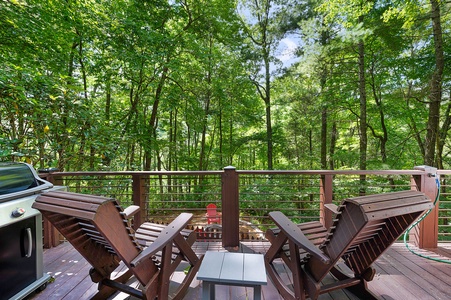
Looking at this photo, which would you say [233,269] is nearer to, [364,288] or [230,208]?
[364,288]

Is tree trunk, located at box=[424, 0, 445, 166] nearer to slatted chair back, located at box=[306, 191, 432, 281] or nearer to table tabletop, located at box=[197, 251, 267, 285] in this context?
slatted chair back, located at box=[306, 191, 432, 281]

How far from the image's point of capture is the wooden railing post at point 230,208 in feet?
9.04

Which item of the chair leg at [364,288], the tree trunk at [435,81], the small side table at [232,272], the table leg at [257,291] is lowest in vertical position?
the chair leg at [364,288]

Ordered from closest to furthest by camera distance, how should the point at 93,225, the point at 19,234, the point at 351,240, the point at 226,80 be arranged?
the point at 93,225 → the point at 351,240 → the point at 19,234 → the point at 226,80

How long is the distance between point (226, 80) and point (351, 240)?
877cm

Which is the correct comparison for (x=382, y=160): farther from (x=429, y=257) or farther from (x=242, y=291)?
(x=242, y=291)

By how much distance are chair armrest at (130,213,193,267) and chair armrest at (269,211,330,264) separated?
29.8 inches

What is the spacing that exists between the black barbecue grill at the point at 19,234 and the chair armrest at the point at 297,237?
2.01 meters

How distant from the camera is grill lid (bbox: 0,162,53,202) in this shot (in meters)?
1.68

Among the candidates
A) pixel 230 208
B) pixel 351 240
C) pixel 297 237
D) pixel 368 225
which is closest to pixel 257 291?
pixel 297 237

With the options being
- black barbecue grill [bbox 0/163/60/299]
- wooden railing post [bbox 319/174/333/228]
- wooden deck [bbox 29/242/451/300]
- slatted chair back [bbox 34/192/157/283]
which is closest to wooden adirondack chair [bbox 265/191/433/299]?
wooden deck [bbox 29/242/451/300]

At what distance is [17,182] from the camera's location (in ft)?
6.00

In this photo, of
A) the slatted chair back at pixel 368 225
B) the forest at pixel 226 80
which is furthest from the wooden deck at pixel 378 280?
the forest at pixel 226 80

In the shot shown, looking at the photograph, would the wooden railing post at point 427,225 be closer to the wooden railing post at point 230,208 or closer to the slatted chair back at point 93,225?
the wooden railing post at point 230,208
